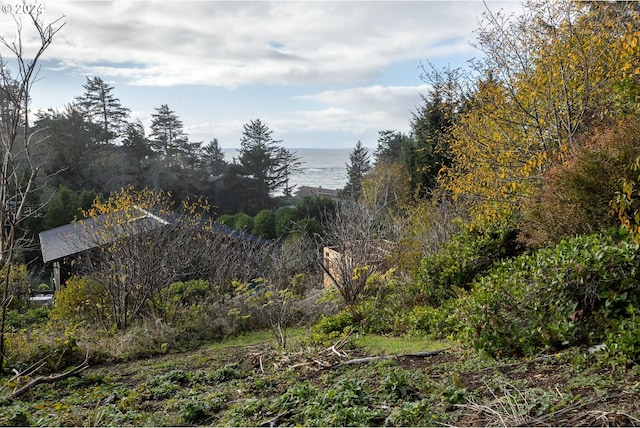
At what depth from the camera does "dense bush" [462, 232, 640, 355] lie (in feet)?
13.8

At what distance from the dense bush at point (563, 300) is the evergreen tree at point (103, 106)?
120 ft

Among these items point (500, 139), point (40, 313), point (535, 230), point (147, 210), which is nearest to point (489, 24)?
point (500, 139)

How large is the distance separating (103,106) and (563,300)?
39.4 metres

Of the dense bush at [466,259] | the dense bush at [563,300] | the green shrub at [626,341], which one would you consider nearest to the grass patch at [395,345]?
the dense bush at [563,300]

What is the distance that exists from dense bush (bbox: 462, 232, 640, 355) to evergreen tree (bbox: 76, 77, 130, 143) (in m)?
36.6

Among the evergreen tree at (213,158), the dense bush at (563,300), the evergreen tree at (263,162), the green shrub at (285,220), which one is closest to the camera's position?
the dense bush at (563,300)

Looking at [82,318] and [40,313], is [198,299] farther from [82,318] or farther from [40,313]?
[40,313]

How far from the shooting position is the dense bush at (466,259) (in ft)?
26.8

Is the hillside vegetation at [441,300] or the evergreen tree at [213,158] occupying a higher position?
the evergreen tree at [213,158]

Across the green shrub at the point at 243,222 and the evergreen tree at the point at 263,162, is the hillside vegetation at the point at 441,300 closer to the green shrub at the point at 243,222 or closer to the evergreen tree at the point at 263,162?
the green shrub at the point at 243,222

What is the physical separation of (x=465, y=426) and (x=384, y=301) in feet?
20.2

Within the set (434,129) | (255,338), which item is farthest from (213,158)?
(255,338)

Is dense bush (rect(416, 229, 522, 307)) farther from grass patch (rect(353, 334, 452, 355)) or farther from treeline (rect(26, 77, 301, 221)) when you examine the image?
treeline (rect(26, 77, 301, 221))

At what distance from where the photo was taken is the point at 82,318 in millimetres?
10352
